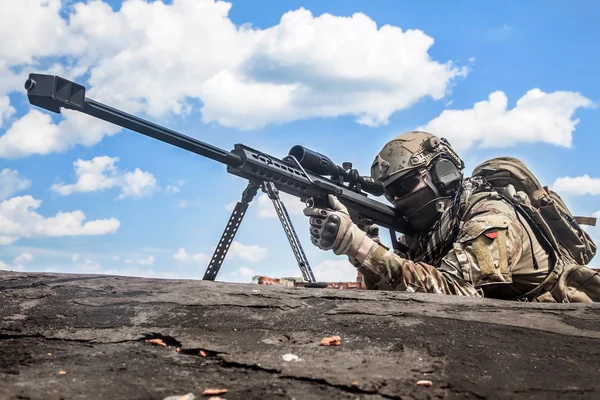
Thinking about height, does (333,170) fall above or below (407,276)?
above

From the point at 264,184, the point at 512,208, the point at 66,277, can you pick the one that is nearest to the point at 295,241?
the point at 264,184

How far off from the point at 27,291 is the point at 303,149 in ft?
8.73

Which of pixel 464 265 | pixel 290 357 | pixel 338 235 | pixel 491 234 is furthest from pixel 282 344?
pixel 491 234

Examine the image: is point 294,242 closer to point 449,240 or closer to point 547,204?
point 449,240

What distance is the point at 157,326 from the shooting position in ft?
8.86

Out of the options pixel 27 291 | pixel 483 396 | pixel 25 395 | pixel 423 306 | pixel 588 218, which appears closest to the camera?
pixel 25 395

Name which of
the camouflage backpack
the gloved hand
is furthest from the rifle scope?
the camouflage backpack

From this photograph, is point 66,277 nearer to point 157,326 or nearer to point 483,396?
point 157,326

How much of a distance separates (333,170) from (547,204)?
1.96 meters

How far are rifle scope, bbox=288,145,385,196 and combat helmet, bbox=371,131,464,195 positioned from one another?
12 cm

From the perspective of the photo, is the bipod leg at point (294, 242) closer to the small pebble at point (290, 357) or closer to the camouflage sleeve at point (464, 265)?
the camouflage sleeve at point (464, 265)

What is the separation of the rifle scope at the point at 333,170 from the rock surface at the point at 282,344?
198 centimetres

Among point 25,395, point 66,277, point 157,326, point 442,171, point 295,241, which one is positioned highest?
point 442,171

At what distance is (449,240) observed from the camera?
4.88 m
